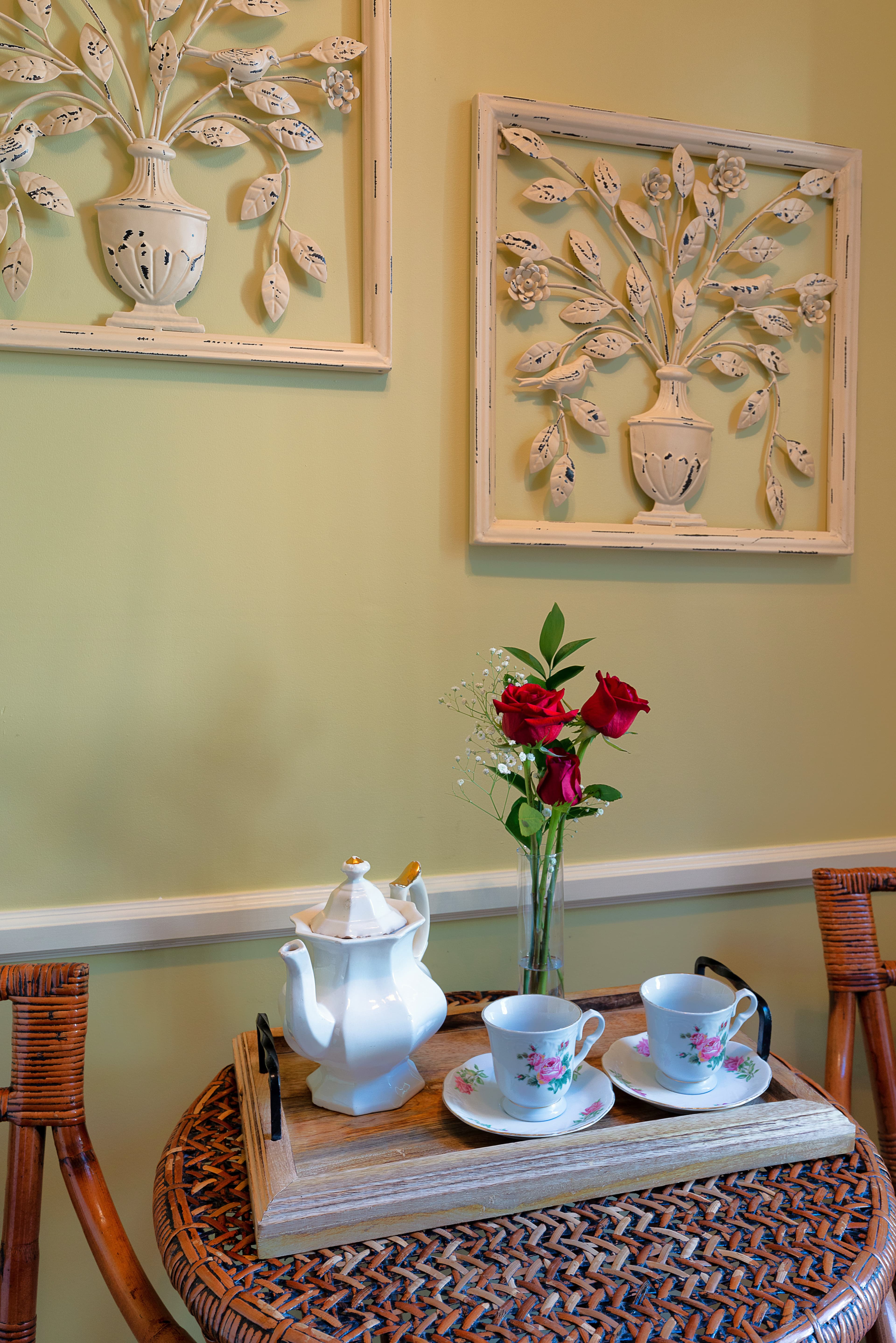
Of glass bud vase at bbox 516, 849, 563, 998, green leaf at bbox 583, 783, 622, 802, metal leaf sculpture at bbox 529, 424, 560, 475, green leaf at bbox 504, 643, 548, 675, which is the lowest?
glass bud vase at bbox 516, 849, 563, 998

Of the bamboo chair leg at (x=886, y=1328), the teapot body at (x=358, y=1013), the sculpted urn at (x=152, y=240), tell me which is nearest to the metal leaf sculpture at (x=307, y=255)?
the sculpted urn at (x=152, y=240)

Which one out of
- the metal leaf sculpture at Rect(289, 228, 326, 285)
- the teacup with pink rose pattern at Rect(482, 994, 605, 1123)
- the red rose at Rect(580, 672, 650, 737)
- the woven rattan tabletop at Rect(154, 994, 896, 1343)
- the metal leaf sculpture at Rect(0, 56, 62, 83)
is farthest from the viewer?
the metal leaf sculpture at Rect(289, 228, 326, 285)

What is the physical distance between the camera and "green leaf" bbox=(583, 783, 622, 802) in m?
0.94

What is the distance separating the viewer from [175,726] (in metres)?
1.15

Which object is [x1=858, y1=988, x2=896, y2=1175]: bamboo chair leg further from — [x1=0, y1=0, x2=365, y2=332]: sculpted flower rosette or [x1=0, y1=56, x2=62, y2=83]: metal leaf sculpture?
[x1=0, y1=56, x2=62, y2=83]: metal leaf sculpture

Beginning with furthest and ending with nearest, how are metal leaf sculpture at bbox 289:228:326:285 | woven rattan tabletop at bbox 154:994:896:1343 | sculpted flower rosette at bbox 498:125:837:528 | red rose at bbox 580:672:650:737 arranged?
sculpted flower rosette at bbox 498:125:837:528
metal leaf sculpture at bbox 289:228:326:285
red rose at bbox 580:672:650:737
woven rattan tabletop at bbox 154:994:896:1343

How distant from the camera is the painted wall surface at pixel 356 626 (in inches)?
43.8

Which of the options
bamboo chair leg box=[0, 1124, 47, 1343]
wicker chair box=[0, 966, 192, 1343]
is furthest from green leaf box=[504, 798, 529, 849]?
bamboo chair leg box=[0, 1124, 47, 1343]

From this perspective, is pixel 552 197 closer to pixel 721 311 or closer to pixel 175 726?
pixel 721 311

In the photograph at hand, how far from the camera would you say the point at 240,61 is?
109 centimetres

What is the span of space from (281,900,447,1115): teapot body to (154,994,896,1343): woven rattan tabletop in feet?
0.43

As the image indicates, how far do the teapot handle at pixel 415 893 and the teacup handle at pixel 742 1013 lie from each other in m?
0.32

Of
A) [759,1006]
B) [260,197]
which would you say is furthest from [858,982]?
[260,197]

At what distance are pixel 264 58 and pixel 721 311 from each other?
2.36ft
